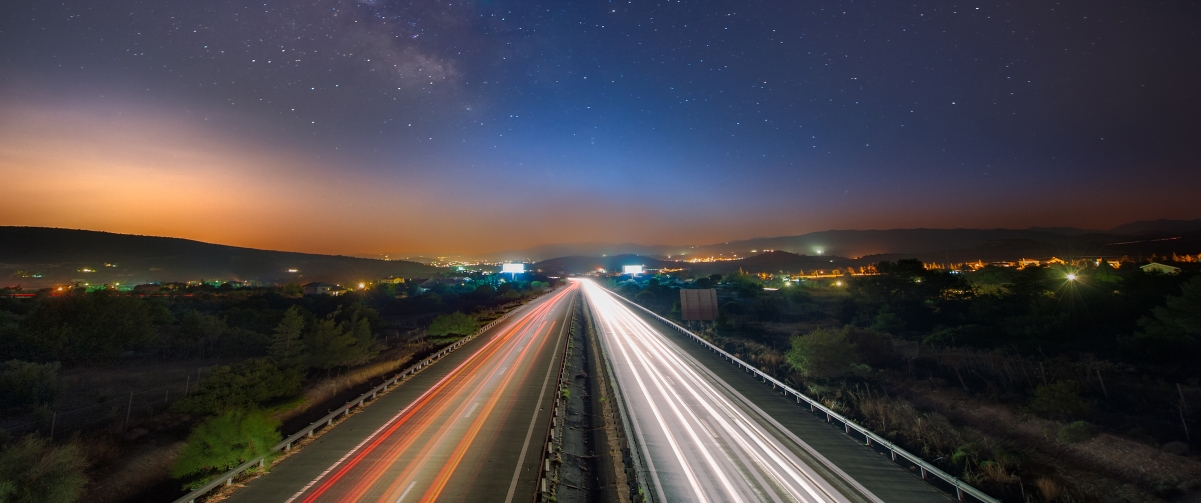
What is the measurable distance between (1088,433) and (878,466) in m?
10.2

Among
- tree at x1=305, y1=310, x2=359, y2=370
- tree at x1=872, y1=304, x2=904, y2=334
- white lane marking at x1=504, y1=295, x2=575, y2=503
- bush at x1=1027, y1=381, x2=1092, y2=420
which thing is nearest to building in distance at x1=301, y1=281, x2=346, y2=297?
tree at x1=305, y1=310, x2=359, y2=370

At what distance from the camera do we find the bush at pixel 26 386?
73.7 ft

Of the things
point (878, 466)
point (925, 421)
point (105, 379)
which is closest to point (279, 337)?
point (105, 379)

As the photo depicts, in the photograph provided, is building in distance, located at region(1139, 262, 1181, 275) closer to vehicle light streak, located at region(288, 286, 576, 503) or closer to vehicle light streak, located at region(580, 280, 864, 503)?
vehicle light streak, located at region(580, 280, 864, 503)

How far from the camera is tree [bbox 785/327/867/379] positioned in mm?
26688

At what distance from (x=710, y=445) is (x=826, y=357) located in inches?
587

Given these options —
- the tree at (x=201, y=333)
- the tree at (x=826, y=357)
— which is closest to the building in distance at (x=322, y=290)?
the tree at (x=201, y=333)

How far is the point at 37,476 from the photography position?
10852 millimetres

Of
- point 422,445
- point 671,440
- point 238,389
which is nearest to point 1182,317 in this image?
point 671,440

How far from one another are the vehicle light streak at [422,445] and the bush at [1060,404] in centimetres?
2384

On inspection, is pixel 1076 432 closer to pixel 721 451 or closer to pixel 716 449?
pixel 721 451

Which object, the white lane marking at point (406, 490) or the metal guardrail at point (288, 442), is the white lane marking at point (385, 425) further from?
the white lane marking at point (406, 490)

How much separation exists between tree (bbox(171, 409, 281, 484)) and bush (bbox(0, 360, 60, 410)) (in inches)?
685

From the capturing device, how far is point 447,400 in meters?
22.5
